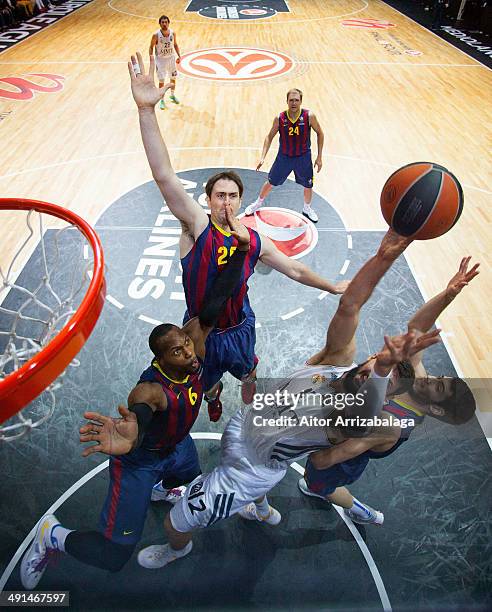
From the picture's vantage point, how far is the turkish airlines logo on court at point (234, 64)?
11047mm

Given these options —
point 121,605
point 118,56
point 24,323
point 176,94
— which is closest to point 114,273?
point 24,323

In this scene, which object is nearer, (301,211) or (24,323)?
(24,323)

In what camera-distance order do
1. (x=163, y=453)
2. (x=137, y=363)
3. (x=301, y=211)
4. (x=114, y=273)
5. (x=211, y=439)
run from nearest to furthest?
(x=163, y=453) → (x=211, y=439) → (x=137, y=363) → (x=114, y=273) → (x=301, y=211)

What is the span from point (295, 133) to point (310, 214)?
1065 millimetres

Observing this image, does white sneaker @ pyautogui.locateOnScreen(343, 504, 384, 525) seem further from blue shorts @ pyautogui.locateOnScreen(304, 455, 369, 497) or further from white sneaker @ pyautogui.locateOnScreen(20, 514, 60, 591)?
white sneaker @ pyautogui.locateOnScreen(20, 514, 60, 591)

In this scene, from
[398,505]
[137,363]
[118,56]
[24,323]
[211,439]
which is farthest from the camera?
[118,56]

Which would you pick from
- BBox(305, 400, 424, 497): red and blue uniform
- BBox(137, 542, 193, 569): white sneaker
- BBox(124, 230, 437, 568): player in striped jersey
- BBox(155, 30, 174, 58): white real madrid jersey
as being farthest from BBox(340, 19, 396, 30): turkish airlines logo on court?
BBox(137, 542, 193, 569): white sneaker

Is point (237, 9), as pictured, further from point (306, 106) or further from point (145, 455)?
point (145, 455)

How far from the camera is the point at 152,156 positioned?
8.61 feet

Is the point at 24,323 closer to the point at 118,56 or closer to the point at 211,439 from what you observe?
the point at 211,439

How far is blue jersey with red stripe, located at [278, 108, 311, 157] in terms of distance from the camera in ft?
17.9

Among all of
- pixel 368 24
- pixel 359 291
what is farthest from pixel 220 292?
pixel 368 24

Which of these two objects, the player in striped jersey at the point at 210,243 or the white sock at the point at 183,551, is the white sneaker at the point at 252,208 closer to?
the player in striped jersey at the point at 210,243

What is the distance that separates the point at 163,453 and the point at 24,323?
2563 mm
